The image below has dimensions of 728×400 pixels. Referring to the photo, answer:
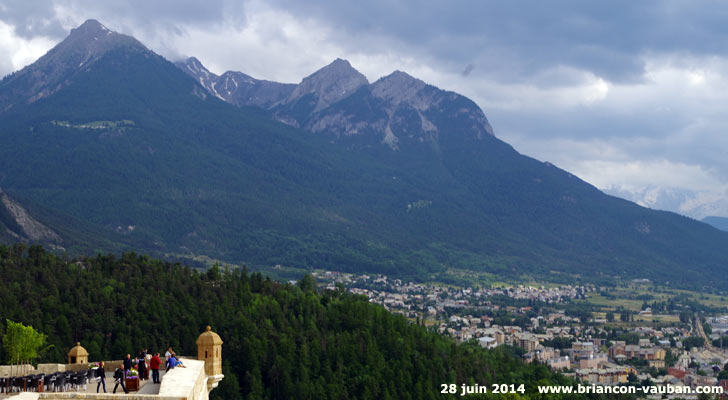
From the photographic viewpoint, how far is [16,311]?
108812 mm

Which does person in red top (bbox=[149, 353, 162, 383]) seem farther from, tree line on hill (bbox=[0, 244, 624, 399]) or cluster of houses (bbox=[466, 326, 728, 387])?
cluster of houses (bbox=[466, 326, 728, 387])

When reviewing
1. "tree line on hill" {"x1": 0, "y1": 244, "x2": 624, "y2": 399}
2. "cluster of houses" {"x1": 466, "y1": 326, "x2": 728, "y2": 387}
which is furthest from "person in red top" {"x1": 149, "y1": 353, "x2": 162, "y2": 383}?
"cluster of houses" {"x1": 466, "y1": 326, "x2": 728, "y2": 387}

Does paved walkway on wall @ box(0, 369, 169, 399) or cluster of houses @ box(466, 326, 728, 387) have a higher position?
paved walkway on wall @ box(0, 369, 169, 399)

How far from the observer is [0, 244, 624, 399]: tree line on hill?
111938 millimetres

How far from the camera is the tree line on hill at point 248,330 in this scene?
111938 mm

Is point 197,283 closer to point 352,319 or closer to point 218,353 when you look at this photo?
point 352,319

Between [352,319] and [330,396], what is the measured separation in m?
23.8

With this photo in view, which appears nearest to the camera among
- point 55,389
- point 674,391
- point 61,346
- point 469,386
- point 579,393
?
point 55,389

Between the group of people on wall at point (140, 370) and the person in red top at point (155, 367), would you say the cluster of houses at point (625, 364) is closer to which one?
the group of people on wall at point (140, 370)

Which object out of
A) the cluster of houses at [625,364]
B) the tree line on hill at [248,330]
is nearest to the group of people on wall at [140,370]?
the tree line on hill at [248,330]

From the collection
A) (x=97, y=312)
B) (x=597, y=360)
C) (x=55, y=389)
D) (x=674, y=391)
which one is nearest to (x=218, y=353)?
(x=55, y=389)

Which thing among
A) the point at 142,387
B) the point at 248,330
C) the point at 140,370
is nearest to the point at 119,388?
the point at 140,370

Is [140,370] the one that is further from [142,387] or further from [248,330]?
[248,330]

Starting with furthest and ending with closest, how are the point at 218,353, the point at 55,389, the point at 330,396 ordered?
the point at 330,396 < the point at 218,353 < the point at 55,389
